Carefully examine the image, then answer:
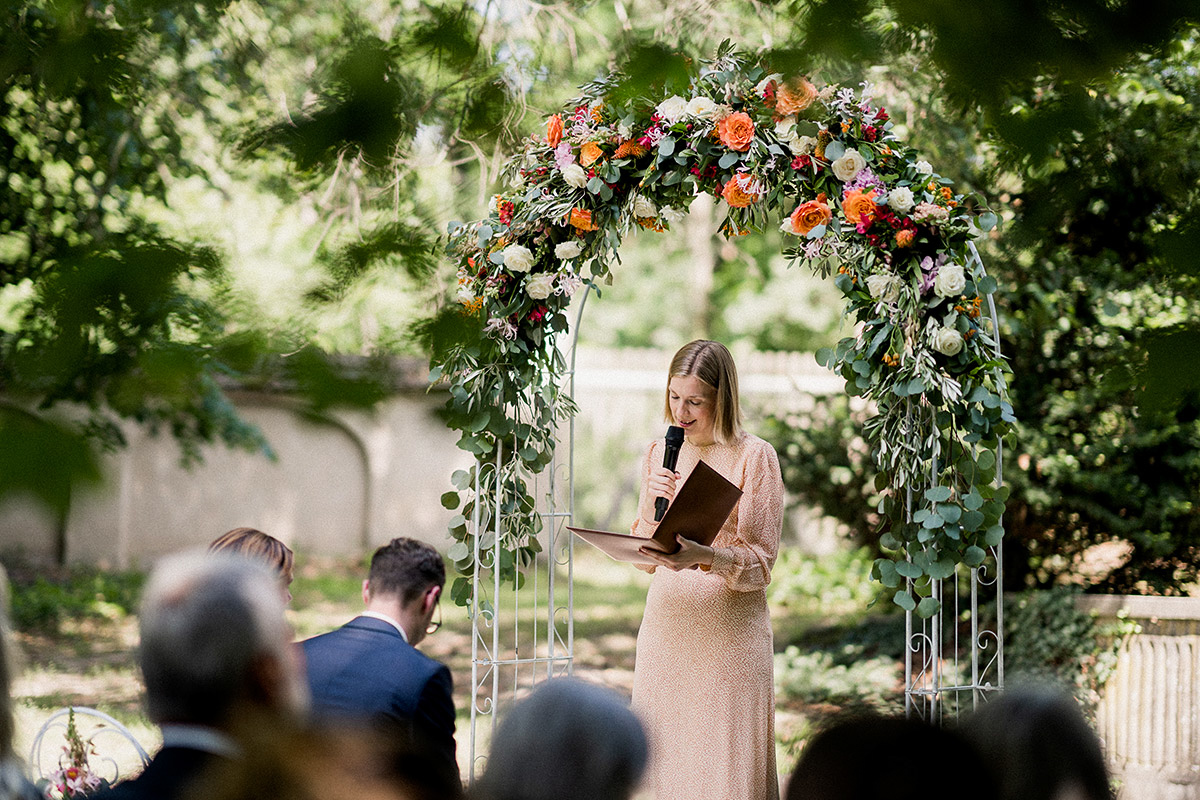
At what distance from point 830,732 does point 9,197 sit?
276cm

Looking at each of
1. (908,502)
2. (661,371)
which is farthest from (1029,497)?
(661,371)

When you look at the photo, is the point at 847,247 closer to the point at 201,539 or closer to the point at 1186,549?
the point at 1186,549

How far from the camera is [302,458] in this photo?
1074cm

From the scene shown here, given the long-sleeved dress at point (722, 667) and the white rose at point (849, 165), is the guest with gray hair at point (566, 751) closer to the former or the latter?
the long-sleeved dress at point (722, 667)

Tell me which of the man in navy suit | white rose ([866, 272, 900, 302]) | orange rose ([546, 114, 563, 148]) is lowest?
the man in navy suit

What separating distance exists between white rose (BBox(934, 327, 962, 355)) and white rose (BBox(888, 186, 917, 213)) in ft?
1.31

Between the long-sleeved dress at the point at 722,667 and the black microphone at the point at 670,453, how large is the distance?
0.20 metres

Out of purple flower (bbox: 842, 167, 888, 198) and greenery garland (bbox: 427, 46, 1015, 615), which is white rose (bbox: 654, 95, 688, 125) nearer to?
greenery garland (bbox: 427, 46, 1015, 615)

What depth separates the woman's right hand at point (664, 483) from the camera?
3.21 meters

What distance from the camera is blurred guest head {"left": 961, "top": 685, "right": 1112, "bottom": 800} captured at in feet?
4.66

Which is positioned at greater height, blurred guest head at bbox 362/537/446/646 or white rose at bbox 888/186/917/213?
white rose at bbox 888/186/917/213

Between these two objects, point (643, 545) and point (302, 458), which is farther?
point (302, 458)

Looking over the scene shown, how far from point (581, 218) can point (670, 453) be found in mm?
901

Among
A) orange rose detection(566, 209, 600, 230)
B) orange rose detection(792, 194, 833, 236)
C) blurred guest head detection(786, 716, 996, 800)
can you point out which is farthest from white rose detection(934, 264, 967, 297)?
blurred guest head detection(786, 716, 996, 800)
